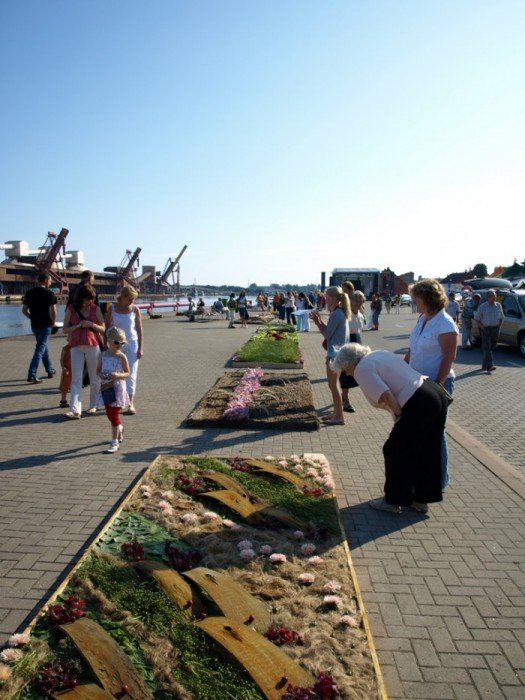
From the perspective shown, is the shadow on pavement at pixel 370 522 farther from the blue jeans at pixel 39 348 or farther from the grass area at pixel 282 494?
the blue jeans at pixel 39 348

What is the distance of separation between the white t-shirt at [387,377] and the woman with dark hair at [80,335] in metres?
4.50

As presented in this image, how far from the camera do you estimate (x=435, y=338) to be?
14.6 ft

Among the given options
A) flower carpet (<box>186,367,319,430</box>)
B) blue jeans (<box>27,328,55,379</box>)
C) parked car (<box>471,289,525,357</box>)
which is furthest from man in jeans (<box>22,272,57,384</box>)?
parked car (<box>471,289,525,357</box>)

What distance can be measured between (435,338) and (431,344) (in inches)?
2.6

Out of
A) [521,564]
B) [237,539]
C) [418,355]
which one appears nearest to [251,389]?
[418,355]

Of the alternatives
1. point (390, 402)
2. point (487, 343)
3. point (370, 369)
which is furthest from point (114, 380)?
point (487, 343)

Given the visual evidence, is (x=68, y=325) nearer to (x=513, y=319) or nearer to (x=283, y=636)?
(x=283, y=636)

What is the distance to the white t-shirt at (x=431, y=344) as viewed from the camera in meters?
4.41

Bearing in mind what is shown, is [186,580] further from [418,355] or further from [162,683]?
[418,355]

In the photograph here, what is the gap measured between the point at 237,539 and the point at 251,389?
4872 mm

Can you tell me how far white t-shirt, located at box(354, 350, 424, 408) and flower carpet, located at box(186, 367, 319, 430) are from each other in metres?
3.05

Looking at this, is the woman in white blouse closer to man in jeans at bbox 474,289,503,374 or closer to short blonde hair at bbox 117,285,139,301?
short blonde hair at bbox 117,285,139,301

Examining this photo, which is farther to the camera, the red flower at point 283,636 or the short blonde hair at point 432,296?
the short blonde hair at point 432,296

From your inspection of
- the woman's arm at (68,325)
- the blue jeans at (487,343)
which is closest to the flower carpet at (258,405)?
the woman's arm at (68,325)
